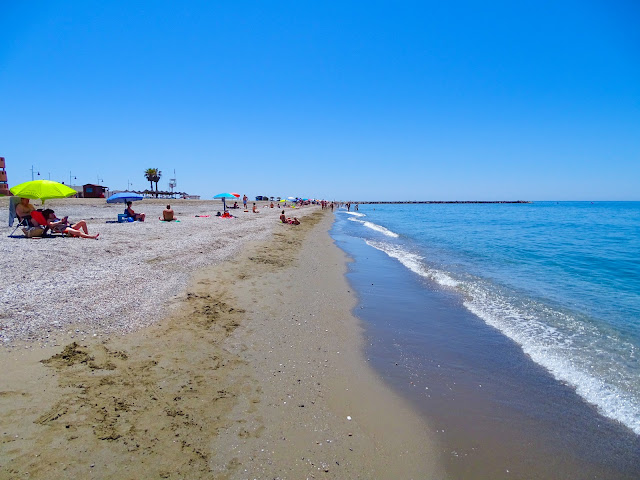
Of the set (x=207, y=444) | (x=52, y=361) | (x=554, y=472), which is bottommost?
(x=554, y=472)

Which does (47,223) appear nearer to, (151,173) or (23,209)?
(23,209)

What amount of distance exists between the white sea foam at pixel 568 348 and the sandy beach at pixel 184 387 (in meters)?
2.74

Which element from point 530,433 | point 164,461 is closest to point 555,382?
point 530,433

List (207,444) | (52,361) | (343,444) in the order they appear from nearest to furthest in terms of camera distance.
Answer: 1. (207,444)
2. (343,444)
3. (52,361)

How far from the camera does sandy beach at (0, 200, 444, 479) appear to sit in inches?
122

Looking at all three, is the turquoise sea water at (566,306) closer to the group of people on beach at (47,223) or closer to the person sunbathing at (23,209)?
the group of people on beach at (47,223)

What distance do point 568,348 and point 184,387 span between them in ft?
21.3

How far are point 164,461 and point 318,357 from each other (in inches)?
107

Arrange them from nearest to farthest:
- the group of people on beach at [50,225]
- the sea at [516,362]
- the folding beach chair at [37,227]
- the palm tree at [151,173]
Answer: the sea at [516,362], the folding beach chair at [37,227], the group of people on beach at [50,225], the palm tree at [151,173]

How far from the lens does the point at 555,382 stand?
16.5 ft

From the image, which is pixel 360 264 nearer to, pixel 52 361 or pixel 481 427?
pixel 481 427

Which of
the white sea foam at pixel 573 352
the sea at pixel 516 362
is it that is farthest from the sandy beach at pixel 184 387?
the white sea foam at pixel 573 352

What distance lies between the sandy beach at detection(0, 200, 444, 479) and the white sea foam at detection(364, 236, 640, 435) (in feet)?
9.01

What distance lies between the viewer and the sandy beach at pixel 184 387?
3094 millimetres
